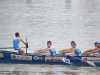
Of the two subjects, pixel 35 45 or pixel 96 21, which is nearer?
pixel 35 45

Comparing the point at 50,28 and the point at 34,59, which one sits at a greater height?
the point at 50,28

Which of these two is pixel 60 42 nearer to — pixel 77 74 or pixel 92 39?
pixel 92 39

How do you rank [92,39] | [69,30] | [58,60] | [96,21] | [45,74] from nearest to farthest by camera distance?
[45,74], [58,60], [92,39], [69,30], [96,21]

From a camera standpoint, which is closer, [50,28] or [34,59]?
[34,59]

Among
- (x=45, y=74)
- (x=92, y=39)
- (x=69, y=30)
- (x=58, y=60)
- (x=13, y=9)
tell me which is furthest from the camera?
(x=13, y=9)

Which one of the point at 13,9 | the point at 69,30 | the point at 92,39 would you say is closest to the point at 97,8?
the point at 13,9

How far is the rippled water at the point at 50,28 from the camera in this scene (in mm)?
27712

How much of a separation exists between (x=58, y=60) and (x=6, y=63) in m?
3.35

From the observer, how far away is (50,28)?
5009cm

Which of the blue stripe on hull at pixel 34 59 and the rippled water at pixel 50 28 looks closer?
the rippled water at pixel 50 28

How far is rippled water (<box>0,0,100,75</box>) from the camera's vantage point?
27.7 meters

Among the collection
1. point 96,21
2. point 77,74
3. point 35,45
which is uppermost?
point 96,21

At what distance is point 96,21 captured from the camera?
5619 centimetres

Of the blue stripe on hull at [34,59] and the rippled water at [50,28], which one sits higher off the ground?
the rippled water at [50,28]
